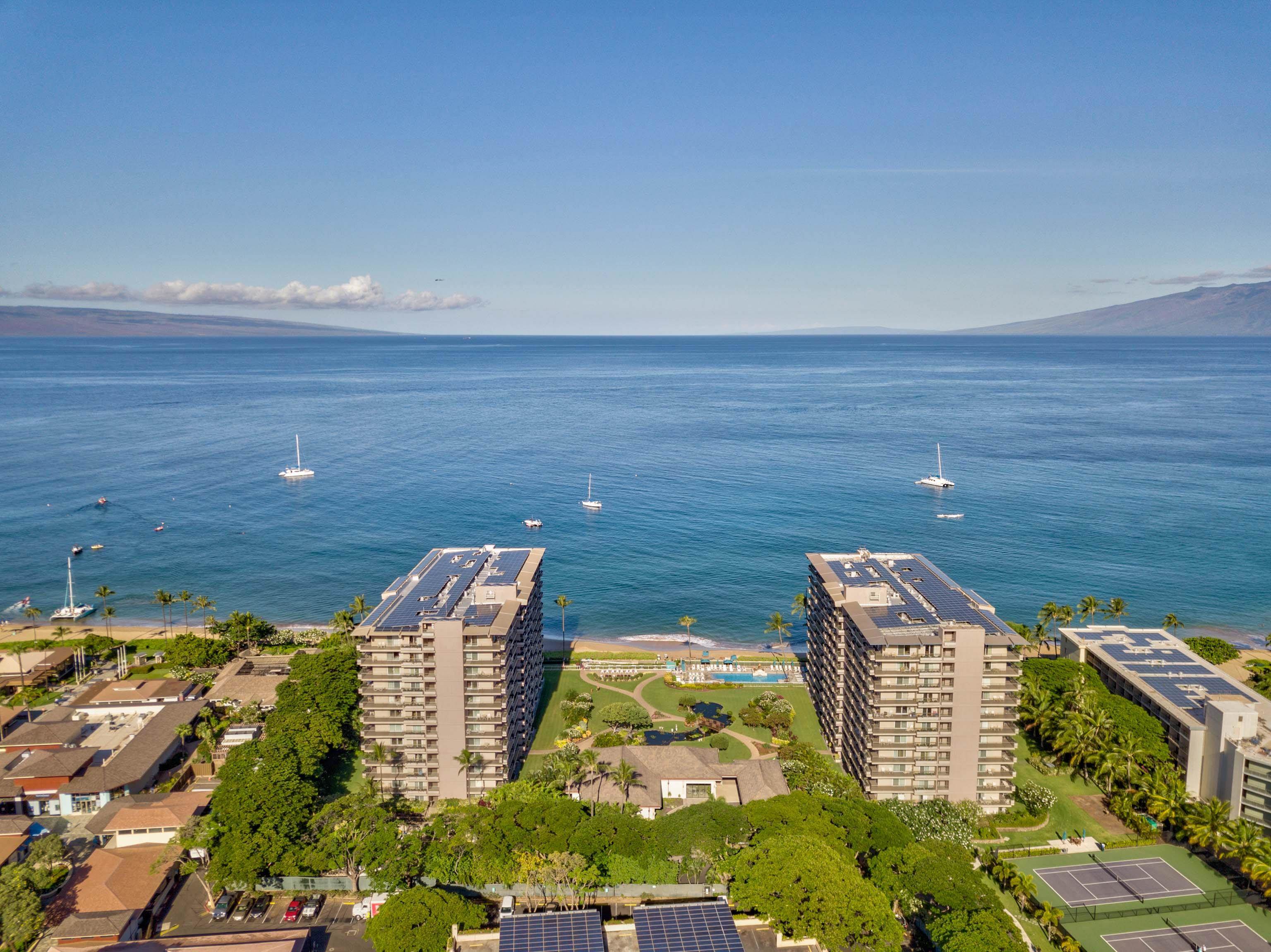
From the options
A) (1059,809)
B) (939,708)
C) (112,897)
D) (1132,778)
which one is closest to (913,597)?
(939,708)

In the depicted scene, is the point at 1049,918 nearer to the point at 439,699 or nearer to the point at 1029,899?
the point at 1029,899

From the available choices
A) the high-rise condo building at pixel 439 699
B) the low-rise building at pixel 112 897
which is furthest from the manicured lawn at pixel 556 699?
the low-rise building at pixel 112 897

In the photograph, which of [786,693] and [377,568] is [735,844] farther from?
[377,568]

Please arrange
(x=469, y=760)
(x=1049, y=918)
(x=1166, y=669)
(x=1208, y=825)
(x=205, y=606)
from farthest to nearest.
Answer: (x=205, y=606), (x=1166, y=669), (x=469, y=760), (x=1208, y=825), (x=1049, y=918)

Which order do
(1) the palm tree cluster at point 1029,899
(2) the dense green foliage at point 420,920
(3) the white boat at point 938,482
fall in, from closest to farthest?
1. (2) the dense green foliage at point 420,920
2. (1) the palm tree cluster at point 1029,899
3. (3) the white boat at point 938,482

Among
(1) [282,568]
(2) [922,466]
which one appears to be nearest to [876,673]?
(1) [282,568]

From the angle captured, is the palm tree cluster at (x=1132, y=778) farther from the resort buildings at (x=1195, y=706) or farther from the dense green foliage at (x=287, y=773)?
the dense green foliage at (x=287, y=773)
